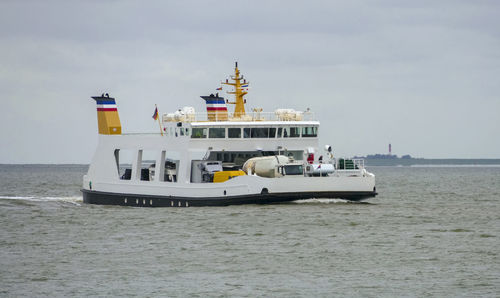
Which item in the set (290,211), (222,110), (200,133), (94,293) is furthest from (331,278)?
(222,110)

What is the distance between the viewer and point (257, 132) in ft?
Result: 152

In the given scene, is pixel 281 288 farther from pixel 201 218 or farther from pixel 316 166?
pixel 316 166

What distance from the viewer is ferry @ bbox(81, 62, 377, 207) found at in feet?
136

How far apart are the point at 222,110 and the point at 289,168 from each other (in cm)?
844

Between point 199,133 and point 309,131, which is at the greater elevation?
point 309,131

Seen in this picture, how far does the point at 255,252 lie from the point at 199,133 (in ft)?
53.8

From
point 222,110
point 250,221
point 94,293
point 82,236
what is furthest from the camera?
point 222,110

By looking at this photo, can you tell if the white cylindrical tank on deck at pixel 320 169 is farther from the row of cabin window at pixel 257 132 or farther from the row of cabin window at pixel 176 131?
the row of cabin window at pixel 176 131

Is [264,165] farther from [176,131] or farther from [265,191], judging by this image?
[176,131]

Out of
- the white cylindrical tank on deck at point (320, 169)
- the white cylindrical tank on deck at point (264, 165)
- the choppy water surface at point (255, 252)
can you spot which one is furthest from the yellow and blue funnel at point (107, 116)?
the white cylindrical tank on deck at point (320, 169)

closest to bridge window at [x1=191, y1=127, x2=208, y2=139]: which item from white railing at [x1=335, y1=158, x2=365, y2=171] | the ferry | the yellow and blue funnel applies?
the ferry

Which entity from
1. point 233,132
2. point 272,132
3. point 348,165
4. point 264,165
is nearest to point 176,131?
point 233,132

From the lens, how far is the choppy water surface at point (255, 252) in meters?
24.3

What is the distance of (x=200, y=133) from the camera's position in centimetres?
4575
